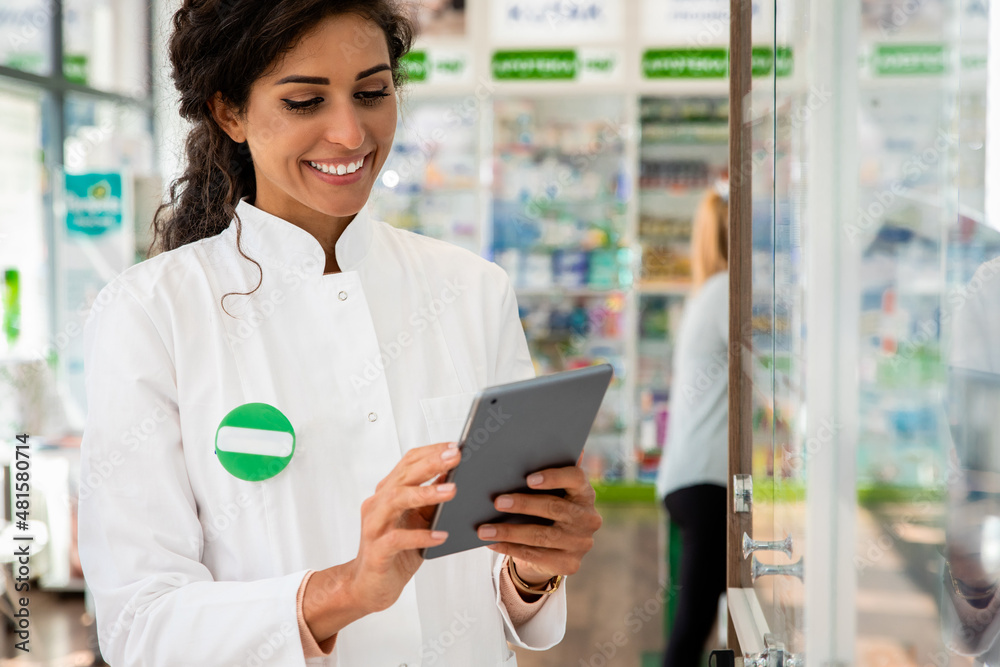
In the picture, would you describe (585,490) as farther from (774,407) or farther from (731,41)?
(731,41)

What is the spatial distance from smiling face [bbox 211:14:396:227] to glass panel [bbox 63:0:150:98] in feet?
16.3

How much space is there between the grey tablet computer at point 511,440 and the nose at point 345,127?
0.45 metres

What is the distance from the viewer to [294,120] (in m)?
1.18

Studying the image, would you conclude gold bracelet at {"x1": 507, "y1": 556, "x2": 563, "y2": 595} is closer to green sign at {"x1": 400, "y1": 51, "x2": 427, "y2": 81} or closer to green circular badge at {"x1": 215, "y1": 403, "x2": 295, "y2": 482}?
green circular badge at {"x1": 215, "y1": 403, "x2": 295, "y2": 482}

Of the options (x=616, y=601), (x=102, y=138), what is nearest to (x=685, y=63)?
(x=616, y=601)

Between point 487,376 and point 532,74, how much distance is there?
4.57 meters

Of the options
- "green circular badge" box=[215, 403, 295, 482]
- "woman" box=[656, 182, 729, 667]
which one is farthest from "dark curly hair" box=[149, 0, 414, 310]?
"woman" box=[656, 182, 729, 667]

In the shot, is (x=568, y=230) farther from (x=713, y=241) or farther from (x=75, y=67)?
(x=75, y=67)

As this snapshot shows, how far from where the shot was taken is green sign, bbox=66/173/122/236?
13.9 ft

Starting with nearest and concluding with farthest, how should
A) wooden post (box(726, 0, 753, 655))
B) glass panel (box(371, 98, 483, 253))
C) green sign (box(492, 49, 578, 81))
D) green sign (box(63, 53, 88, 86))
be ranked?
wooden post (box(726, 0, 753, 655)), green sign (box(63, 53, 88, 86)), green sign (box(492, 49, 578, 81)), glass panel (box(371, 98, 483, 253))

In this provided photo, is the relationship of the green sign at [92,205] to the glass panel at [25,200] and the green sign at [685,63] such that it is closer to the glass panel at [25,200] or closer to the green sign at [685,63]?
the glass panel at [25,200]

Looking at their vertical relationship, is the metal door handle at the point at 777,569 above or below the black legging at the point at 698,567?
above

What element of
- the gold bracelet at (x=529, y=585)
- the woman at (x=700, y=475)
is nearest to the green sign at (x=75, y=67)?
the woman at (x=700, y=475)

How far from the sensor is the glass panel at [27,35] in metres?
4.98
